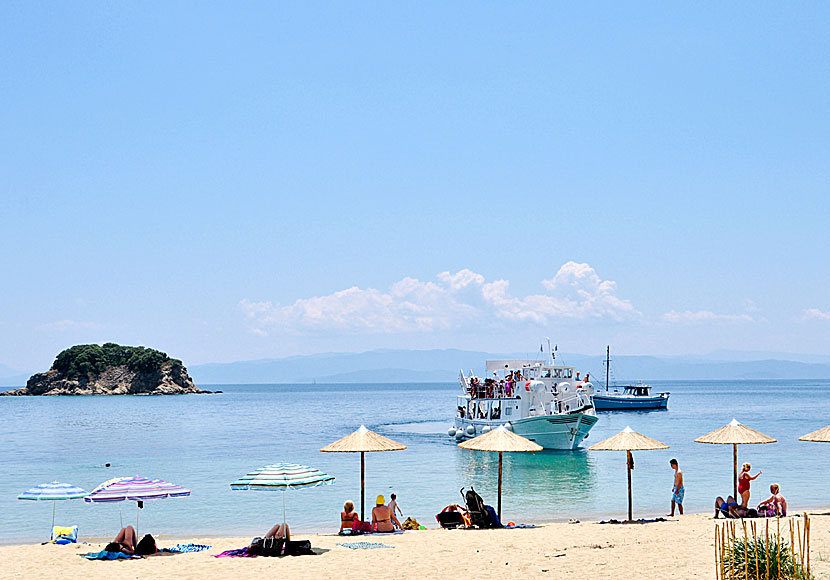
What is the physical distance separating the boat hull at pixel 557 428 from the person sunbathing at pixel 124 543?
28447mm

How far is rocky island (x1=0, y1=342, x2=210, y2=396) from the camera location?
17412cm

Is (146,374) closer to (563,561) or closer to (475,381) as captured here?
(475,381)

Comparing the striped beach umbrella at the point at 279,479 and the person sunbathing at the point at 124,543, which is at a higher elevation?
the striped beach umbrella at the point at 279,479

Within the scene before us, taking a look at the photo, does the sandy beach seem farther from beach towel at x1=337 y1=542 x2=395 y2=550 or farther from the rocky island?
the rocky island

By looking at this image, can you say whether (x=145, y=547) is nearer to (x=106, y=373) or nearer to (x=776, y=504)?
(x=776, y=504)

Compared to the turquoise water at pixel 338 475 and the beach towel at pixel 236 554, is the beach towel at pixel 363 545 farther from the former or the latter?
the turquoise water at pixel 338 475

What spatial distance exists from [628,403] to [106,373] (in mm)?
120253

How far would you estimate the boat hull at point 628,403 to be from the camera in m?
103

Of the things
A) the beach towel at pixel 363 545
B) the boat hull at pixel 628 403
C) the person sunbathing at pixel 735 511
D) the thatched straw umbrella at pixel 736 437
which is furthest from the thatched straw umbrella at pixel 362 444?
the boat hull at pixel 628 403

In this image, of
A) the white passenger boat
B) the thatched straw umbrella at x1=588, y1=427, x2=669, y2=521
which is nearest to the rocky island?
the white passenger boat

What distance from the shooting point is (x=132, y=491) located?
648 inches

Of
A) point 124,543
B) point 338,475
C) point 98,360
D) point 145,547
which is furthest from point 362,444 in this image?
point 98,360

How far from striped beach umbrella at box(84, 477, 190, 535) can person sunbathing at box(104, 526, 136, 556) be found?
62 centimetres

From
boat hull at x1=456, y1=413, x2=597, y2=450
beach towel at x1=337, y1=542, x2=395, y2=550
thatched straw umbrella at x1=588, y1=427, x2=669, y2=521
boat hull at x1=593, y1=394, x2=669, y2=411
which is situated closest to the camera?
beach towel at x1=337, y1=542, x2=395, y2=550
